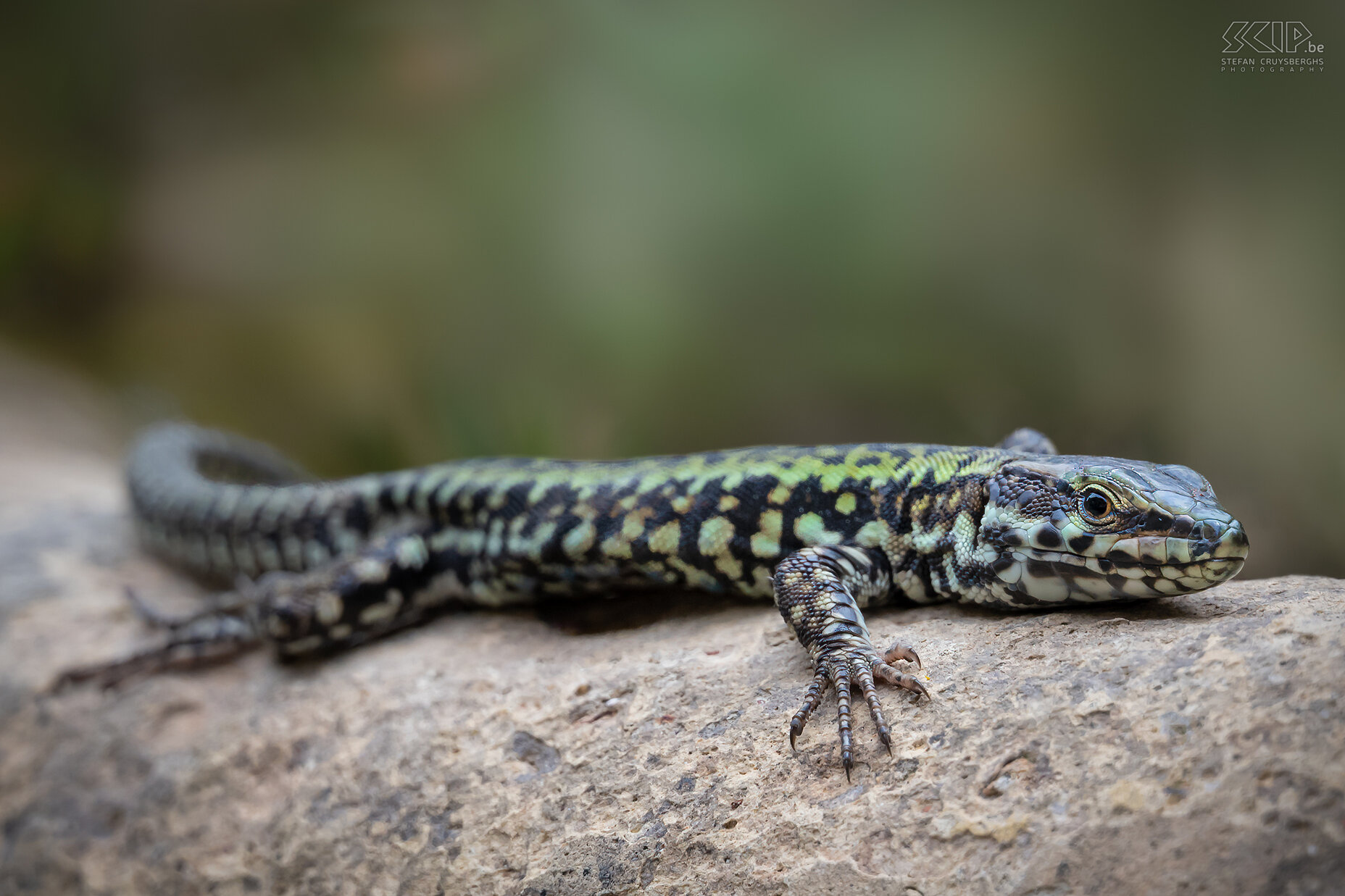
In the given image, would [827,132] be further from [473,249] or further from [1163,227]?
[473,249]

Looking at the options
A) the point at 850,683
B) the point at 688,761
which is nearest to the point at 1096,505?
the point at 850,683

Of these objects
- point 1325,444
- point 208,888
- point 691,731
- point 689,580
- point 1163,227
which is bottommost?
point 208,888

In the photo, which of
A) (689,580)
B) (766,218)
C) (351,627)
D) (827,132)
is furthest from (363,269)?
(689,580)

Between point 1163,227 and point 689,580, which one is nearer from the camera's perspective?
point 689,580

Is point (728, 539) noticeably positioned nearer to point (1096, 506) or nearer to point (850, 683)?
point (850, 683)

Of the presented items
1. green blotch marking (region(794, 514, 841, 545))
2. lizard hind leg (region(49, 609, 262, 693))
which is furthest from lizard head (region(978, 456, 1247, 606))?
lizard hind leg (region(49, 609, 262, 693))
